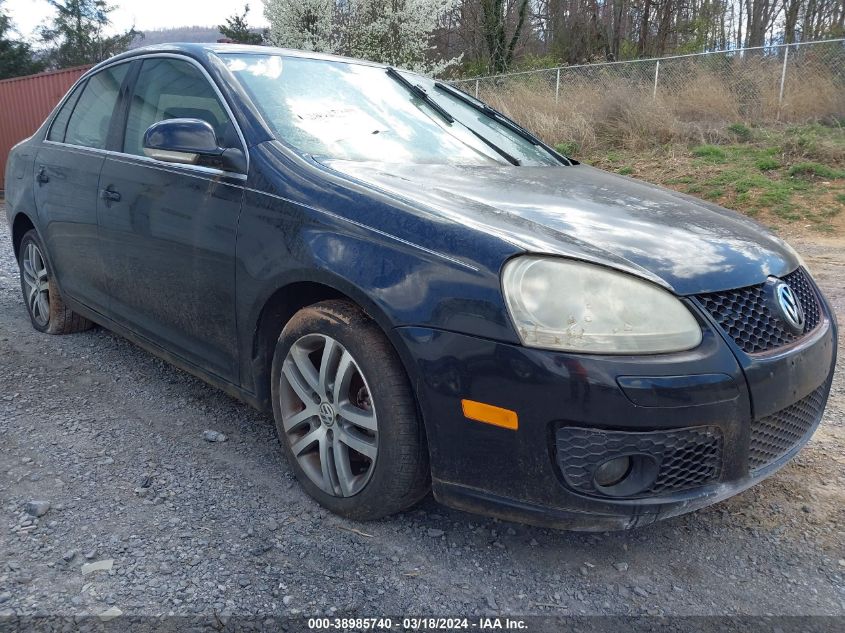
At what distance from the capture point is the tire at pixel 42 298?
4320 mm

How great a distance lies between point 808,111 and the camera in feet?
40.1

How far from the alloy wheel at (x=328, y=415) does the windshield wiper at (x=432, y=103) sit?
136cm

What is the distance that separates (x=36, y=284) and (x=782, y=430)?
4.26m

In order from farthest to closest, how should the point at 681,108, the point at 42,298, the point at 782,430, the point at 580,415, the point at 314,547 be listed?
the point at 681,108, the point at 42,298, the point at 314,547, the point at 782,430, the point at 580,415

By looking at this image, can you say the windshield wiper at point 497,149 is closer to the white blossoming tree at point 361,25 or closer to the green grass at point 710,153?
the green grass at point 710,153

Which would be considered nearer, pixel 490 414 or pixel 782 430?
pixel 490 414

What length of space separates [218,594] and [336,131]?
5.62 feet

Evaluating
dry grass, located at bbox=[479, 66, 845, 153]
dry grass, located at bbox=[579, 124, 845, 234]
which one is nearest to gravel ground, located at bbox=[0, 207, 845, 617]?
dry grass, located at bbox=[579, 124, 845, 234]

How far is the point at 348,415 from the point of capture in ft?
7.54

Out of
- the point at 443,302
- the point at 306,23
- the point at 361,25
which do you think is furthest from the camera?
the point at 306,23

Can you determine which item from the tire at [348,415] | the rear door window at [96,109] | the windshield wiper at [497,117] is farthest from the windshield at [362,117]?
the rear door window at [96,109]

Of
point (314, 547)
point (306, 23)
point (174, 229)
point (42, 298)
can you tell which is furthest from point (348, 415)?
point (306, 23)

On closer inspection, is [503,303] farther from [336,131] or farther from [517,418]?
[336,131]

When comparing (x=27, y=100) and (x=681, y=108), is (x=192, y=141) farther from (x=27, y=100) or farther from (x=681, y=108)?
(x=27, y=100)
